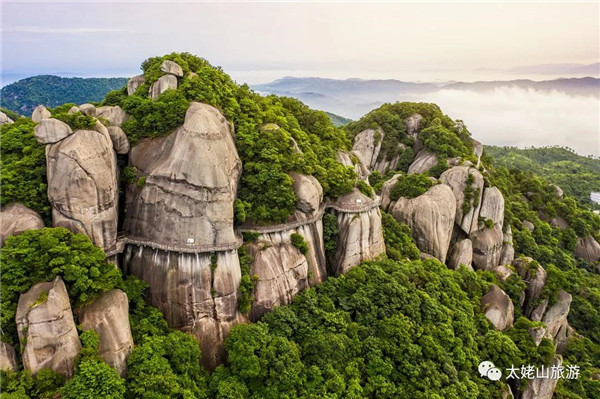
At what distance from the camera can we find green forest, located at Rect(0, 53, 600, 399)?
1848 cm

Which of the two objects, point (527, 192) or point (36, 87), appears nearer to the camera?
point (527, 192)

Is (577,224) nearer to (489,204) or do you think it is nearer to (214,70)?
(489,204)

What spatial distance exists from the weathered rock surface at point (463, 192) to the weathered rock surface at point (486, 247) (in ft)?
3.70

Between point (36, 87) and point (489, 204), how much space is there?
130 m

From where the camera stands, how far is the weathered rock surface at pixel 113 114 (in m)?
25.8

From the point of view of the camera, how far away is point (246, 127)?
93.3 ft

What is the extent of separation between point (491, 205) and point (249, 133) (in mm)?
30001

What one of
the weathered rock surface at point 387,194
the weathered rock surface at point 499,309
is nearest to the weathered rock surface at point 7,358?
the weathered rock surface at point 499,309

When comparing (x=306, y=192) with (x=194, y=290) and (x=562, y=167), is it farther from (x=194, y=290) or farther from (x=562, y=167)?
(x=562, y=167)

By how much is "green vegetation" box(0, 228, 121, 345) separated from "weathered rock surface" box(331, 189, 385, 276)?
58.6 ft

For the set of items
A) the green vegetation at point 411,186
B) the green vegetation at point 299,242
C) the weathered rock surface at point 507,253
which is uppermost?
the green vegetation at point 411,186

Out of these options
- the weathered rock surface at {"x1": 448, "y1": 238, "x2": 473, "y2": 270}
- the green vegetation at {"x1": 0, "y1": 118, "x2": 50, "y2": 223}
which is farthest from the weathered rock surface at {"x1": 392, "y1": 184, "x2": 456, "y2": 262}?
the green vegetation at {"x1": 0, "y1": 118, "x2": 50, "y2": 223}

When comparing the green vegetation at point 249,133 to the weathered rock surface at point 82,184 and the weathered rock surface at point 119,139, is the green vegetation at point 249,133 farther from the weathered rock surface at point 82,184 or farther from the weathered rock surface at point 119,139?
the weathered rock surface at point 82,184

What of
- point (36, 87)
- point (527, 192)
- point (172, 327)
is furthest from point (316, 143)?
point (36, 87)
